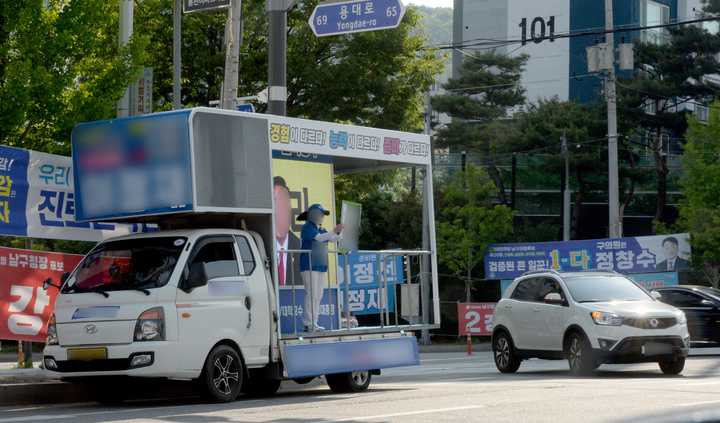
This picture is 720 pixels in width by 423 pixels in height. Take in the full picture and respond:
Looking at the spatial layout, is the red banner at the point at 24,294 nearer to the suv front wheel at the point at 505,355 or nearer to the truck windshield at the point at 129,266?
the truck windshield at the point at 129,266

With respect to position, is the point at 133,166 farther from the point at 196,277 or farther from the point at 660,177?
the point at 660,177

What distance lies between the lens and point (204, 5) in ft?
44.1

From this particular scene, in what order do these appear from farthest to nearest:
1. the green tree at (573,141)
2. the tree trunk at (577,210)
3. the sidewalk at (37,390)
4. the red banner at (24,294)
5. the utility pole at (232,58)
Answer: the tree trunk at (577,210) < the green tree at (573,141) < the utility pole at (232,58) < the red banner at (24,294) < the sidewalk at (37,390)

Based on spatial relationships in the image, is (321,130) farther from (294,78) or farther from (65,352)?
(294,78)

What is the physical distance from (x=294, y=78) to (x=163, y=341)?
18.1 metres

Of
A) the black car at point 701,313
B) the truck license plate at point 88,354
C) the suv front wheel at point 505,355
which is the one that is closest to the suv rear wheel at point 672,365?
the suv front wheel at point 505,355

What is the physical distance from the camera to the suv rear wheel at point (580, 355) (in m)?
13.6

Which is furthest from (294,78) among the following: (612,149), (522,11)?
(522,11)

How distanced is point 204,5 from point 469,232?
982 inches

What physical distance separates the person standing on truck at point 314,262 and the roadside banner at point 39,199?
2611 millimetres

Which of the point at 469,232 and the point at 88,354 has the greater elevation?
the point at 469,232

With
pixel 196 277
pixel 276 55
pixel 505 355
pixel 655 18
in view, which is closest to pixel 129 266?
pixel 196 277

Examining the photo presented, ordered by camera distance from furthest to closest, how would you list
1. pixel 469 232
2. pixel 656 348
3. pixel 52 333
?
pixel 469 232
pixel 656 348
pixel 52 333

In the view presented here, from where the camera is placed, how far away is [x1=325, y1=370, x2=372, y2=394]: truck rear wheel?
38.3 feet
